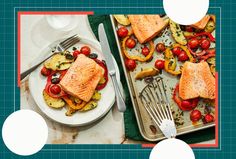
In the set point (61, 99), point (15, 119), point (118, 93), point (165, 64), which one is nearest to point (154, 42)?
point (165, 64)

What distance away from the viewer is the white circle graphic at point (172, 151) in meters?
2.96

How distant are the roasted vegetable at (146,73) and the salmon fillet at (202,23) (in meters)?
0.34

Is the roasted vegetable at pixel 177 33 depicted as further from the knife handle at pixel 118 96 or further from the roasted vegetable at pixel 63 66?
the roasted vegetable at pixel 63 66

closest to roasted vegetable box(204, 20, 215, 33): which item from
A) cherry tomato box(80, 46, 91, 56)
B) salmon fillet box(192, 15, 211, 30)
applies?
salmon fillet box(192, 15, 211, 30)

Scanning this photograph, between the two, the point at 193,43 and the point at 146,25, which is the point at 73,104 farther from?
the point at 193,43

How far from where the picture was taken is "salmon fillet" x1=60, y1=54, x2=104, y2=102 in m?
3.38

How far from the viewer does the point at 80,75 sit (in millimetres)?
3389

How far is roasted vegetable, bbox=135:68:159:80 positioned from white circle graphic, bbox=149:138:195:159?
536 millimetres

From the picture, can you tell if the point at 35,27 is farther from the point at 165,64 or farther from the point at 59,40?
the point at 165,64

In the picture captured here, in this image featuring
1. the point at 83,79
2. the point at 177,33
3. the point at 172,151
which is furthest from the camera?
the point at 177,33

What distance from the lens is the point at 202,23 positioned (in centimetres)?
347

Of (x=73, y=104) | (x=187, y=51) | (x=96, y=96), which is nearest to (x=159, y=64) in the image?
(x=187, y=51)

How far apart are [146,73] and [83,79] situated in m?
0.36

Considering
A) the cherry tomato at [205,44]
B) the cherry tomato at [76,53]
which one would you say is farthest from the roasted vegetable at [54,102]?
the cherry tomato at [205,44]
